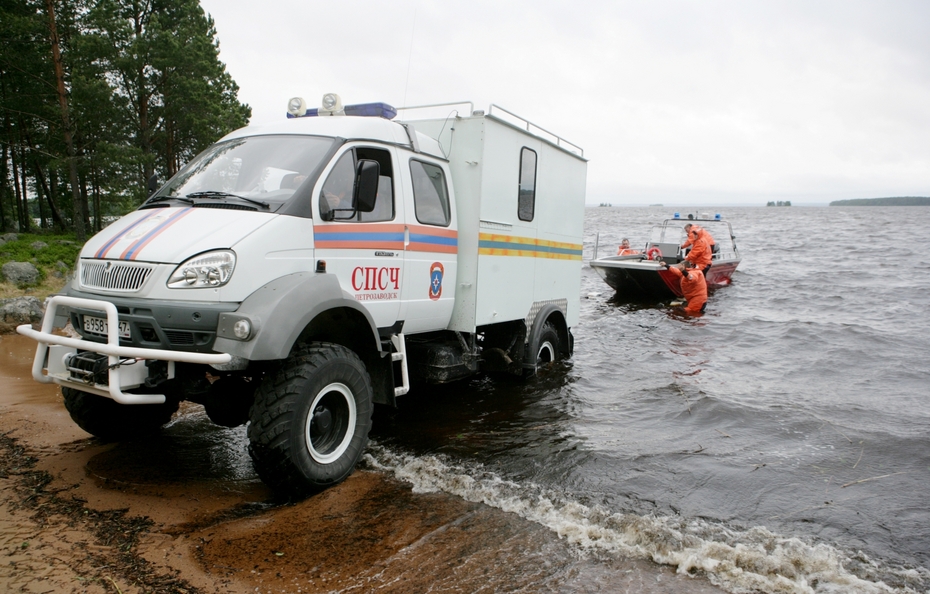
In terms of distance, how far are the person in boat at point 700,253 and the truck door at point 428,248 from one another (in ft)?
Answer: 39.5

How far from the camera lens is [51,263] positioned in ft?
48.8

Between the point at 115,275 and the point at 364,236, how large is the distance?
5.89 feet

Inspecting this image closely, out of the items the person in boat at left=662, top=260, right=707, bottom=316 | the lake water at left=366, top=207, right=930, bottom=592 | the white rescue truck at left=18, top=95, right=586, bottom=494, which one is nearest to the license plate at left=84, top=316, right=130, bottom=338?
the white rescue truck at left=18, top=95, right=586, bottom=494

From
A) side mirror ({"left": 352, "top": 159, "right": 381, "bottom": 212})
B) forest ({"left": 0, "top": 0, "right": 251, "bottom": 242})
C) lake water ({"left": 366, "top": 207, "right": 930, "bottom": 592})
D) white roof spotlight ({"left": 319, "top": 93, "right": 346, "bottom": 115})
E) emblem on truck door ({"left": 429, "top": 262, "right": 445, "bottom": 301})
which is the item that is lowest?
lake water ({"left": 366, "top": 207, "right": 930, "bottom": 592})

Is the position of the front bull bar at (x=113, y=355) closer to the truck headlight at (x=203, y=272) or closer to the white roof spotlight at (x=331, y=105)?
the truck headlight at (x=203, y=272)

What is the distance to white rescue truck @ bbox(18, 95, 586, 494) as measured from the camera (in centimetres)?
402

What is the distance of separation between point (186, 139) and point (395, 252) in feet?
56.9

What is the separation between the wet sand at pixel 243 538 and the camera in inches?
134

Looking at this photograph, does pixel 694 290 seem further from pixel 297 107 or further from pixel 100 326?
pixel 100 326

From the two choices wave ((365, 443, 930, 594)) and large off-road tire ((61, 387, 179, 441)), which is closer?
wave ((365, 443, 930, 594))

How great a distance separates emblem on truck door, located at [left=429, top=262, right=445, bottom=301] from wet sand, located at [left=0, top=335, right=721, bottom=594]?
181 cm

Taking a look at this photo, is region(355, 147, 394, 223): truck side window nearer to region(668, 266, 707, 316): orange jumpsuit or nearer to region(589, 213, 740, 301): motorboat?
region(668, 266, 707, 316): orange jumpsuit

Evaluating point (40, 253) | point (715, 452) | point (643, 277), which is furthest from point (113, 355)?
point (643, 277)

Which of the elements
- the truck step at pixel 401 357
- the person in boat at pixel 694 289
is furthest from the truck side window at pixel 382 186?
the person in boat at pixel 694 289
